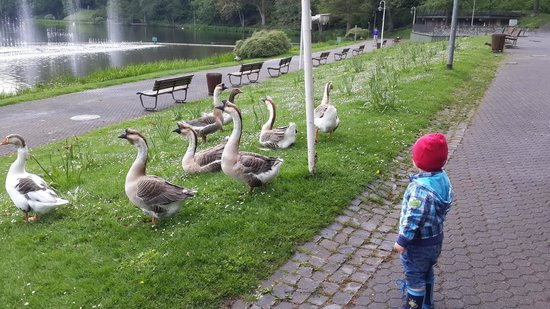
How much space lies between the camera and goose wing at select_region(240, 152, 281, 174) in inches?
264

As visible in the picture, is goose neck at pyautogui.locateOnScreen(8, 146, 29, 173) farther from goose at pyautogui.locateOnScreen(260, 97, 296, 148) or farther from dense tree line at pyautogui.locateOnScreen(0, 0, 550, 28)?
dense tree line at pyautogui.locateOnScreen(0, 0, 550, 28)

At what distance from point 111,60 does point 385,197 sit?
43.8 m

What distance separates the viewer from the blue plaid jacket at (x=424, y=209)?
418 centimetres

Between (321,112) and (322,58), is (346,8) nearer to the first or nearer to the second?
(322,58)

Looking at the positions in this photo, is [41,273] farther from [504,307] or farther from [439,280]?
[504,307]

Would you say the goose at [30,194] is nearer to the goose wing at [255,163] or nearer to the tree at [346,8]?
the goose wing at [255,163]

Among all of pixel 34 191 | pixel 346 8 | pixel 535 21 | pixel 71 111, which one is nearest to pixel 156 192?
pixel 34 191

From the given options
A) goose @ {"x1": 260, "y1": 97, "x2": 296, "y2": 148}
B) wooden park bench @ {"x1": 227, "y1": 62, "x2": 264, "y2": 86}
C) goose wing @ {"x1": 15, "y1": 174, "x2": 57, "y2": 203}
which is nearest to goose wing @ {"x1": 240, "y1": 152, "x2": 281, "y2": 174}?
goose @ {"x1": 260, "y1": 97, "x2": 296, "y2": 148}

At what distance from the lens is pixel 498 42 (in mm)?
29719

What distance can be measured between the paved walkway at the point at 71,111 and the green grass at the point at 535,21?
51.8m

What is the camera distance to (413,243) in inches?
172

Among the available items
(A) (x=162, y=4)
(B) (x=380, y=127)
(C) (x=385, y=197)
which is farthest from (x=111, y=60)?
(A) (x=162, y=4)

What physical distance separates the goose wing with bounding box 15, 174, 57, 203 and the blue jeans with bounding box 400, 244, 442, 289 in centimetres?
483

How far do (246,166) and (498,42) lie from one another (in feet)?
94.2
